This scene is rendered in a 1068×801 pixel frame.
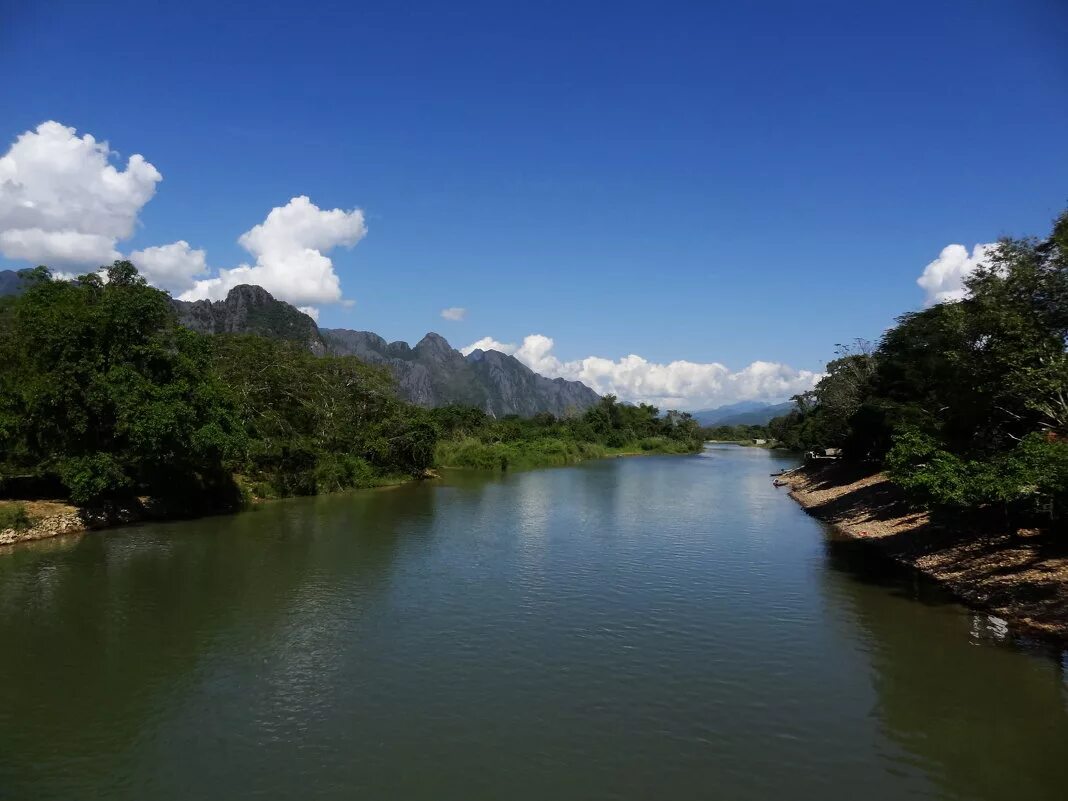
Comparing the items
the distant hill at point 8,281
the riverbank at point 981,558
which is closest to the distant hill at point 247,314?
the distant hill at point 8,281

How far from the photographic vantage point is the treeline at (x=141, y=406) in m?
26.7

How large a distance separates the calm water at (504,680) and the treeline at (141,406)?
4448mm

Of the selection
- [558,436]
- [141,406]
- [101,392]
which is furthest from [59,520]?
[558,436]

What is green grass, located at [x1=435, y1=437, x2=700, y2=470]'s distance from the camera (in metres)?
67.2

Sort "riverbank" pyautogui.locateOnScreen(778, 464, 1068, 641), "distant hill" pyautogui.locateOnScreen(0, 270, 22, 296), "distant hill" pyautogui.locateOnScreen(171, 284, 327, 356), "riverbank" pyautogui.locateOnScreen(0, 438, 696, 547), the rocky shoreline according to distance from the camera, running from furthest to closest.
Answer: "distant hill" pyautogui.locateOnScreen(171, 284, 327, 356) < "distant hill" pyautogui.locateOnScreen(0, 270, 22, 296) < "riverbank" pyautogui.locateOnScreen(0, 438, 696, 547) < the rocky shoreline < "riverbank" pyautogui.locateOnScreen(778, 464, 1068, 641)

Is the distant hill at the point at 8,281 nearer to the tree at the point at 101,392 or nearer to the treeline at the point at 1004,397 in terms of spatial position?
the tree at the point at 101,392

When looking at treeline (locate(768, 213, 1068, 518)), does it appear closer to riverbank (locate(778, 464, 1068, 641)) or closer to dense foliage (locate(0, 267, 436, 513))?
riverbank (locate(778, 464, 1068, 641))

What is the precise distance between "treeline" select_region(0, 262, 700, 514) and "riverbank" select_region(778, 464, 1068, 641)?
28.6m

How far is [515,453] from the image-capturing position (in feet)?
237

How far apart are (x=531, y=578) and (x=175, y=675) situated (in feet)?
36.2

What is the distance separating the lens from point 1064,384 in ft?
56.3

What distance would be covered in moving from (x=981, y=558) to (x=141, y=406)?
3109 cm

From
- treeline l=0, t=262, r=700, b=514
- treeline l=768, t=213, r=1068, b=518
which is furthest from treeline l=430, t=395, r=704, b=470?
treeline l=768, t=213, r=1068, b=518

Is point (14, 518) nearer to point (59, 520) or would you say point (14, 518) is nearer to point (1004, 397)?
point (59, 520)
